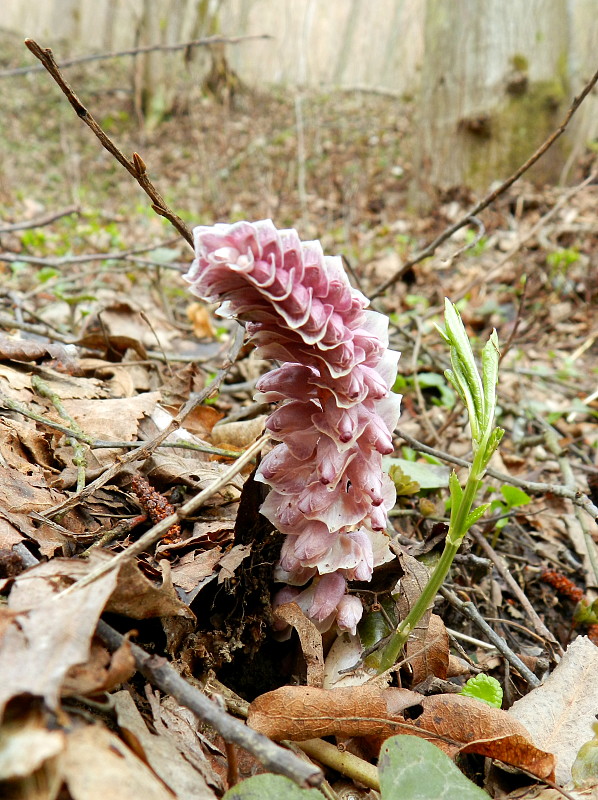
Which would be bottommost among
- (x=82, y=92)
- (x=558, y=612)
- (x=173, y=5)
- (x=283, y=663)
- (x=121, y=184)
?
(x=558, y=612)

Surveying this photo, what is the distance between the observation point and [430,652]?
5.61 feet

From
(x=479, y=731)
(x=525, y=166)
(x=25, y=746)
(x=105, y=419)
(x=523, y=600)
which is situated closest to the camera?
(x=25, y=746)

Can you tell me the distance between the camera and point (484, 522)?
2322 millimetres

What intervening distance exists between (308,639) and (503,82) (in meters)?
7.25

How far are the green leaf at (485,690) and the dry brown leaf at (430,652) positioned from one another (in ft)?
0.46

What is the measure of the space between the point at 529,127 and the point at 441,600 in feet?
21.8

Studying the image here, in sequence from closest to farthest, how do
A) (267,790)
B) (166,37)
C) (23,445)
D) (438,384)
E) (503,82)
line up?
(267,790)
(23,445)
(438,384)
(503,82)
(166,37)

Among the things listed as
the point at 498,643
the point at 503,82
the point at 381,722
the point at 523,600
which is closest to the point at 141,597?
the point at 381,722

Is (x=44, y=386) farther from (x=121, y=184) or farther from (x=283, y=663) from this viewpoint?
(x=121, y=184)

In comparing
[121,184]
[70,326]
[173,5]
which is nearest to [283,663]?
[70,326]

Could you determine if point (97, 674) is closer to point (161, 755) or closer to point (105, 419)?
point (161, 755)

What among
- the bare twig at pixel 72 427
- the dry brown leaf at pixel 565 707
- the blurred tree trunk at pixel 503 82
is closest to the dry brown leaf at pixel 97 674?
the bare twig at pixel 72 427

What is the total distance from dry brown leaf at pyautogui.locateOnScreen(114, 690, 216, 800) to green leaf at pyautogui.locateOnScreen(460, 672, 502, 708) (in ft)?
2.25

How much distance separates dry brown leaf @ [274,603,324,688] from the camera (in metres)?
1.59
